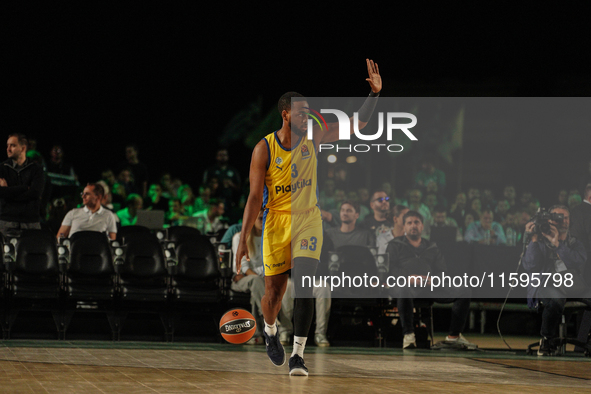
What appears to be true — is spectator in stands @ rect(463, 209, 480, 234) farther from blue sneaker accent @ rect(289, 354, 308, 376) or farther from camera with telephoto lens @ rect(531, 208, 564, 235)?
blue sneaker accent @ rect(289, 354, 308, 376)

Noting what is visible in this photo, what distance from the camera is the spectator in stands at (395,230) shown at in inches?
354

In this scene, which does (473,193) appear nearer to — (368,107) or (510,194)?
(510,194)

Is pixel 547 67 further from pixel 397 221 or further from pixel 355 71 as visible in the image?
pixel 397 221

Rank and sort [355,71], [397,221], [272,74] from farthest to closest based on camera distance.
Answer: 1. [272,74]
2. [355,71]
3. [397,221]

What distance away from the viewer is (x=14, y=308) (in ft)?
27.0

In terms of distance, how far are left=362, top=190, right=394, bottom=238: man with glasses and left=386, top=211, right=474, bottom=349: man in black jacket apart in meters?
0.85

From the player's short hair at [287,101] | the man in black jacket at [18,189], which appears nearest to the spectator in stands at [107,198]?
the man in black jacket at [18,189]

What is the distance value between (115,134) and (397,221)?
842 cm

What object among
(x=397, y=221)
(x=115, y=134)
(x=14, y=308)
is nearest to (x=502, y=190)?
(x=397, y=221)

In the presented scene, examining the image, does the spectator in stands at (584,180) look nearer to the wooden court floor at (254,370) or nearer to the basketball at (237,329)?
the wooden court floor at (254,370)

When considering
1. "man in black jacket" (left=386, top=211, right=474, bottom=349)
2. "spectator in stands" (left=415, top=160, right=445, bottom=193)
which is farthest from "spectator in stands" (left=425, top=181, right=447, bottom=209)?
"man in black jacket" (left=386, top=211, right=474, bottom=349)

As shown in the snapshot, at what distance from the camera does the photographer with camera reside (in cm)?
787

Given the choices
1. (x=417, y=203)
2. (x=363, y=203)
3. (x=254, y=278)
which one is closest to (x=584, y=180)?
(x=417, y=203)

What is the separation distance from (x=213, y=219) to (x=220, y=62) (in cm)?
593
